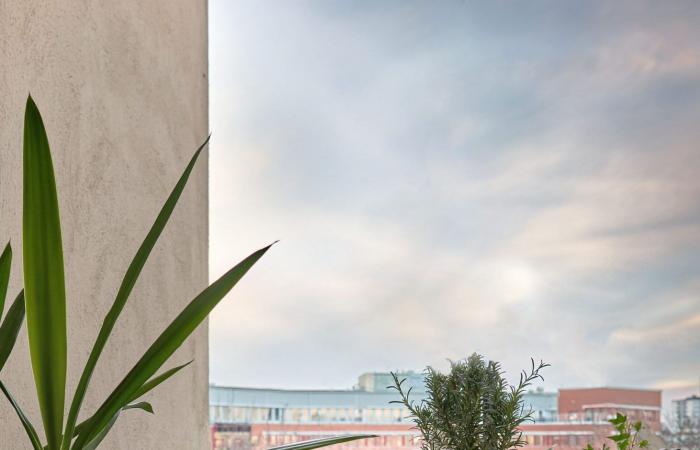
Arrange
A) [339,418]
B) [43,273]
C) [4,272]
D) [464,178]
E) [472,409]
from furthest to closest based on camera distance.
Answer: [464,178] → [339,418] → [472,409] → [4,272] → [43,273]

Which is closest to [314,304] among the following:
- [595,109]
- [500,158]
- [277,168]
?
A: [277,168]

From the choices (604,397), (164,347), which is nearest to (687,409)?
(604,397)

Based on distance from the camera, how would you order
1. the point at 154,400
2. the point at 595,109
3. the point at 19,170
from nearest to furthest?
the point at 19,170
the point at 154,400
the point at 595,109

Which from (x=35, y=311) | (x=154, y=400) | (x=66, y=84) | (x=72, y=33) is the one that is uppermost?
(x=72, y=33)

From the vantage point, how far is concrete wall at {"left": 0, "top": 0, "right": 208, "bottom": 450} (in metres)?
1.14

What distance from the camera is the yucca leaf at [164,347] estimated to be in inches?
26.8

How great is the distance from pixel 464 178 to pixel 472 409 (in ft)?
8.25

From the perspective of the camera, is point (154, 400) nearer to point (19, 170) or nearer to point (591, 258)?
point (19, 170)

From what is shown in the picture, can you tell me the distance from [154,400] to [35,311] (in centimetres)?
89

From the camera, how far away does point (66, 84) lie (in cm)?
126

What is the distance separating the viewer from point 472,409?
3.29ft

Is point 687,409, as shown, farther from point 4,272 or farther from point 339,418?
point 4,272

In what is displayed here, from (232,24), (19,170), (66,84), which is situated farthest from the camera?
(232,24)

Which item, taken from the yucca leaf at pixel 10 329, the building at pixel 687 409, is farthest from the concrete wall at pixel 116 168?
the building at pixel 687 409
